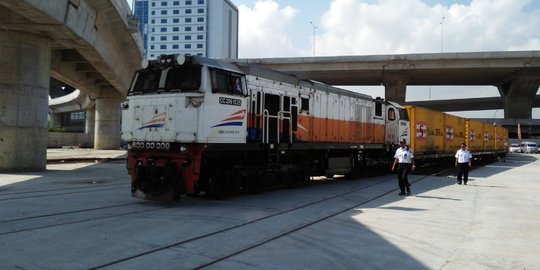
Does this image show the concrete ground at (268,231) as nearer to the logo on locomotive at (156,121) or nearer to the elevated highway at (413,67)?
the logo on locomotive at (156,121)

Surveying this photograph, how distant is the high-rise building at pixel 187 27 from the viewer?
478 ft

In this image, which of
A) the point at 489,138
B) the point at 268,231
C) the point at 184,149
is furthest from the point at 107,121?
the point at 268,231

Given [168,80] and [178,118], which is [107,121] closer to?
[168,80]

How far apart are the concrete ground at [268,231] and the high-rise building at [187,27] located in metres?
135

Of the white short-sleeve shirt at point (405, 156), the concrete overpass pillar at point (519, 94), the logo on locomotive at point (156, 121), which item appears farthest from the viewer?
the concrete overpass pillar at point (519, 94)

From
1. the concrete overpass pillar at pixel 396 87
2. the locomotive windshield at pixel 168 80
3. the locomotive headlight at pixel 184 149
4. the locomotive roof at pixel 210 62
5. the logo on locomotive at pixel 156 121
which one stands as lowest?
the locomotive headlight at pixel 184 149

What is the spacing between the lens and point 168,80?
11805mm

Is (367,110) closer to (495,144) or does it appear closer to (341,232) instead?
(341,232)

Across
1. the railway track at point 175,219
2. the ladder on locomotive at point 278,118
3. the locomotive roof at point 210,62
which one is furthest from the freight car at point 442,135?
the locomotive roof at point 210,62

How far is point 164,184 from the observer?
1133 centimetres

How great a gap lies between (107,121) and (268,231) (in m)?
40.4

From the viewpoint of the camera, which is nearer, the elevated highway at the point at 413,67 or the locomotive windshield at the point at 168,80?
the locomotive windshield at the point at 168,80

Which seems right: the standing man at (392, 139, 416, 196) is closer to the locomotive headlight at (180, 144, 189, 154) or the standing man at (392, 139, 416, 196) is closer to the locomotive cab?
the locomotive cab

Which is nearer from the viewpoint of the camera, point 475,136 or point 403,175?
point 403,175
